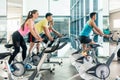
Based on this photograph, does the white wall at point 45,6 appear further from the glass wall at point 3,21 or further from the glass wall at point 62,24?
the glass wall at point 3,21

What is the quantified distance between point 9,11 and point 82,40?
14.4 feet

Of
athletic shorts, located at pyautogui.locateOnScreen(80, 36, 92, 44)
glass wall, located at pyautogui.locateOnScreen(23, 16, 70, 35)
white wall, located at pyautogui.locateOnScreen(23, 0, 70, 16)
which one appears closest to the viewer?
athletic shorts, located at pyautogui.locateOnScreen(80, 36, 92, 44)

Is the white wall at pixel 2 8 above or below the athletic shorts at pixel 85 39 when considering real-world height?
above

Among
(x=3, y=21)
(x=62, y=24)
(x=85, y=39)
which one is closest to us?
(x=85, y=39)

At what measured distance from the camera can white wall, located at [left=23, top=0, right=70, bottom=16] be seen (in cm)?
879

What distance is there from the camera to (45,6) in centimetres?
888

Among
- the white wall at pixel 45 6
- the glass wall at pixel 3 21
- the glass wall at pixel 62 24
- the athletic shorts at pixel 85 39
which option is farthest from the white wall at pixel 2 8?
the athletic shorts at pixel 85 39

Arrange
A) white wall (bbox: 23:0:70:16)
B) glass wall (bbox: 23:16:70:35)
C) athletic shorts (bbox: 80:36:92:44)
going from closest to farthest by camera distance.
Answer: athletic shorts (bbox: 80:36:92:44) → white wall (bbox: 23:0:70:16) → glass wall (bbox: 23:16:70:35)

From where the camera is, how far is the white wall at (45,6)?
346 inches

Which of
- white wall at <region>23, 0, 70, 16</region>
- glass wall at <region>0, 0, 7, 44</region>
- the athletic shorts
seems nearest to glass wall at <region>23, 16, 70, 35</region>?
white wall at <region>23, 0, 70, 16</region>

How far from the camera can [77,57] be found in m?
5.46

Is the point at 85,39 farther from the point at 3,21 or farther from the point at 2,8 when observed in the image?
the point at 2,8

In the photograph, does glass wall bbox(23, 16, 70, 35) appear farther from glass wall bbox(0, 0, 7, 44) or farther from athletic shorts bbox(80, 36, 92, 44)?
athletic shorts bbox(80, 36, 92, 44)

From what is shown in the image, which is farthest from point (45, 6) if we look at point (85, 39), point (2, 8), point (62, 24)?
point (85, 39)
